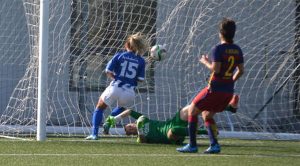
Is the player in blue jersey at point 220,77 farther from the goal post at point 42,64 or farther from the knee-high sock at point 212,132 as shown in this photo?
the goal post at point 42,64

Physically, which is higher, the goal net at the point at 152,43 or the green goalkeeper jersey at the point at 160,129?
the goal net at the point at 152,43

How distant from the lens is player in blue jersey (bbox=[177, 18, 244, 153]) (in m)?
9.65

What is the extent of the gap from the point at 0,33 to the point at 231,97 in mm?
6063

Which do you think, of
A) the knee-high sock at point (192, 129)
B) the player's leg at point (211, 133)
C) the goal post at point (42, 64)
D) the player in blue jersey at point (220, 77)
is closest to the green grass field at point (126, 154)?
the player's leg at point (211, 133)

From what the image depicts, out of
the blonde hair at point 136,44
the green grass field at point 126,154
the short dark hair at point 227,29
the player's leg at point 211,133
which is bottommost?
the green grass field at point 126,154

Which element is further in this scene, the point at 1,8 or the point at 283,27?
the point at 1,8

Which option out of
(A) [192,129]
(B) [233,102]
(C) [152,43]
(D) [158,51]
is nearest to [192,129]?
(A) [192,129]

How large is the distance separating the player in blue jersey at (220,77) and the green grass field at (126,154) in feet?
1.43

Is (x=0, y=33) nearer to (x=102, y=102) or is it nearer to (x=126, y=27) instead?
(x=126, y=27)

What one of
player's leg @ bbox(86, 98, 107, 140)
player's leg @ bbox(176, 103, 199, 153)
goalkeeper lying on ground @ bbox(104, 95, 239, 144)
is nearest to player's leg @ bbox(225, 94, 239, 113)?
goalkeeper lying on ground @ bbox(104, 95, 239, 144)

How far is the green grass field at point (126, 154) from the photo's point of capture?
28.3 ft

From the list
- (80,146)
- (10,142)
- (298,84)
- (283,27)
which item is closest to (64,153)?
(80,146)

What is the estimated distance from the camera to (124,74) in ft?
39.5

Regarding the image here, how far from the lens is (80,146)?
10398 mm
